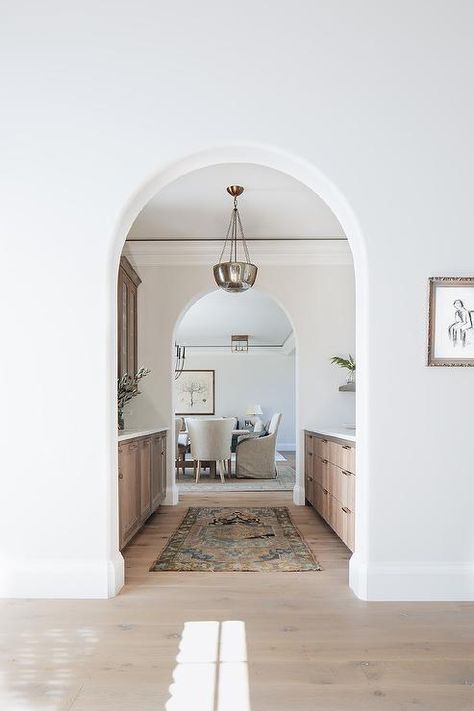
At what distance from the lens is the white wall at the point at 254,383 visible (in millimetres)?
13891

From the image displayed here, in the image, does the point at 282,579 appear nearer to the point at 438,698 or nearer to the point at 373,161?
the point at 438,698

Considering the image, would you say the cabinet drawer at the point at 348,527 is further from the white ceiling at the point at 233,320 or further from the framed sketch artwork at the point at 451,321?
the white ceiling at the point at 233,320

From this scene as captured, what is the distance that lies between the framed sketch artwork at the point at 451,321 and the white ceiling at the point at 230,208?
1.71m

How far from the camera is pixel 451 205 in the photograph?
119 inches

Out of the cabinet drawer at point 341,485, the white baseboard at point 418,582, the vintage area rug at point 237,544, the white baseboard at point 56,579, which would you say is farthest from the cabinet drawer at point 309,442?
the white baseboard at point 56,579

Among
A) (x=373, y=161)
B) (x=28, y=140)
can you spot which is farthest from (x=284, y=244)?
(x=28, y=140)

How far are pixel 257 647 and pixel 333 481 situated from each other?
2072 millimetres

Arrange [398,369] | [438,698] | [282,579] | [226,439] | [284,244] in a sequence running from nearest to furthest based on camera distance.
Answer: [438,698] → [398,369] → [282,579] → [284,244] → [226,439]

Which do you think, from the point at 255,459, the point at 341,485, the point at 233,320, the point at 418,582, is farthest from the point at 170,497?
the point at 233,320

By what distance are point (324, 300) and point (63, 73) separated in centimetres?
369

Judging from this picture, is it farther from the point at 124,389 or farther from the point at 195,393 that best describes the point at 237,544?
the point at 195,393

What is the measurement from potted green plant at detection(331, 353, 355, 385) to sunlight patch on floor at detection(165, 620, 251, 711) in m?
3.41

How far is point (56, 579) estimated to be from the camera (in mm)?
2988

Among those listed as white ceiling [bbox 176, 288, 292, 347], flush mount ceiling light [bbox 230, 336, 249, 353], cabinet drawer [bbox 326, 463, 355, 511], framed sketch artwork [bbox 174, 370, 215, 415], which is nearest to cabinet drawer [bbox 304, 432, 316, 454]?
cabinet drawer [bbox 326, 463, 355, 511]
